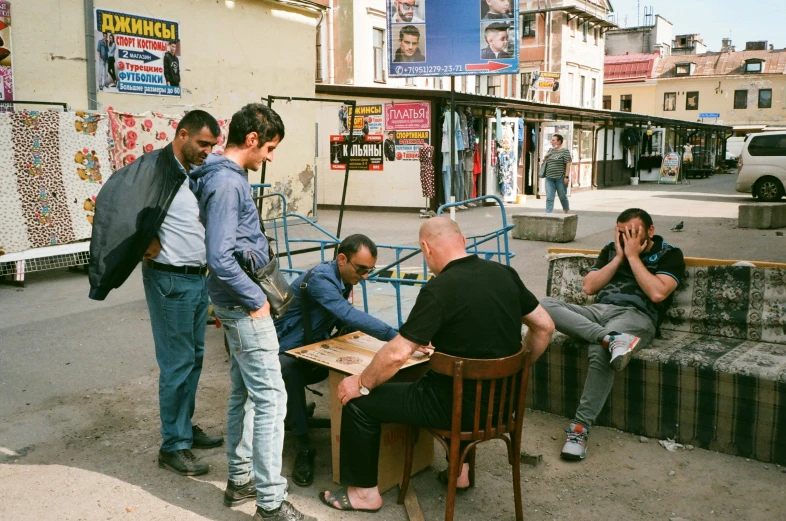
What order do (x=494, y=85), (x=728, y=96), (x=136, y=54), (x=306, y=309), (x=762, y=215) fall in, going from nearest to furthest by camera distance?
1. (x=306, y=309)
2. (x=136, y=54)
3. (x=762, y=215)
4. (x=494, y=85)
5. (x=728, y=96)

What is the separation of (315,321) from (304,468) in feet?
2.75

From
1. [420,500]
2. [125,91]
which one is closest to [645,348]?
[420,500]

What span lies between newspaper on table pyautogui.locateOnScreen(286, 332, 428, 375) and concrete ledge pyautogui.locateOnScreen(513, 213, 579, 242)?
8.70m

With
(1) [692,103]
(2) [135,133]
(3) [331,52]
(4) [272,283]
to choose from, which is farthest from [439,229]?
(1) [692,103]

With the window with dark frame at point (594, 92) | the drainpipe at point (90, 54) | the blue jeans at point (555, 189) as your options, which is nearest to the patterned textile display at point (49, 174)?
the drainpipe at point (90, 54)

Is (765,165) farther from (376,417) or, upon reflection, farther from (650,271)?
(376,417)

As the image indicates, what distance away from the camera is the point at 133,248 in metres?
3.50

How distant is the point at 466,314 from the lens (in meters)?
3.05

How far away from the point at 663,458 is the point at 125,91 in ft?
32.5

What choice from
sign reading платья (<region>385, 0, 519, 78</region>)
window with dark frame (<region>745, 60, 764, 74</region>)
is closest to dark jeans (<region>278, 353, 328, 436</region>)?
sign reading платья (<region>385, 0, 519, 78</region>)

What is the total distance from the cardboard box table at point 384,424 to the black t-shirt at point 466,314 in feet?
1.56

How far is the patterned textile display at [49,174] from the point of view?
332 inches

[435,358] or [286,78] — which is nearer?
[435,358]

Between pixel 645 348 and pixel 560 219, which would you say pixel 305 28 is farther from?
pixel 645 348
